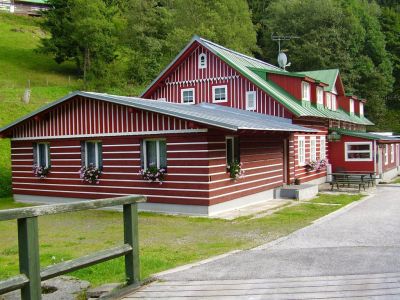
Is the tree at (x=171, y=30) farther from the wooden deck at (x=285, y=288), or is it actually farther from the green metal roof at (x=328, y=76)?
the wooden deck at (x=285, y=288)

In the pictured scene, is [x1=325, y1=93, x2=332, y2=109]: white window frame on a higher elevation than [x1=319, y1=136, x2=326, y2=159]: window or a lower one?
higher

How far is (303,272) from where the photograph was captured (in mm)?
6871

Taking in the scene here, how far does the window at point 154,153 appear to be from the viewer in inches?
610

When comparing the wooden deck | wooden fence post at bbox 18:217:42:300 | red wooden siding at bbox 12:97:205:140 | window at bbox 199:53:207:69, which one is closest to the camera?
wooden fence post at bbox 18:217:42:300

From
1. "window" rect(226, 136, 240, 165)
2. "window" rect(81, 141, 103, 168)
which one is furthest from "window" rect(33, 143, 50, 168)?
"window" rect(226, 136, 240, 165)

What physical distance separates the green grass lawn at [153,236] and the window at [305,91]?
968 cm

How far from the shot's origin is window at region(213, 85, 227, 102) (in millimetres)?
24328

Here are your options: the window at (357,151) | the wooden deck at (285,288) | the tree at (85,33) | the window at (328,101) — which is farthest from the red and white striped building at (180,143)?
the tree at (85,33)

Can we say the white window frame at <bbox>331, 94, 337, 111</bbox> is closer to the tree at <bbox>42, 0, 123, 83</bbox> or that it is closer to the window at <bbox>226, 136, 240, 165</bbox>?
the window at <bbox>226, 136, 240, 165</bbox>

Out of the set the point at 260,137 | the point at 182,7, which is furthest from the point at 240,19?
the point at 260,137

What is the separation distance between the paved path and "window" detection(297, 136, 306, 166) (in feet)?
40.3

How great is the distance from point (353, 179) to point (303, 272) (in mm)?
17533

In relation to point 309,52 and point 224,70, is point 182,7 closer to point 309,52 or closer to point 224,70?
point 309,52

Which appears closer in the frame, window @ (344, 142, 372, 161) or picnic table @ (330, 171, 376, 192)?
picnic table @ (330, 171, 376, 192)
